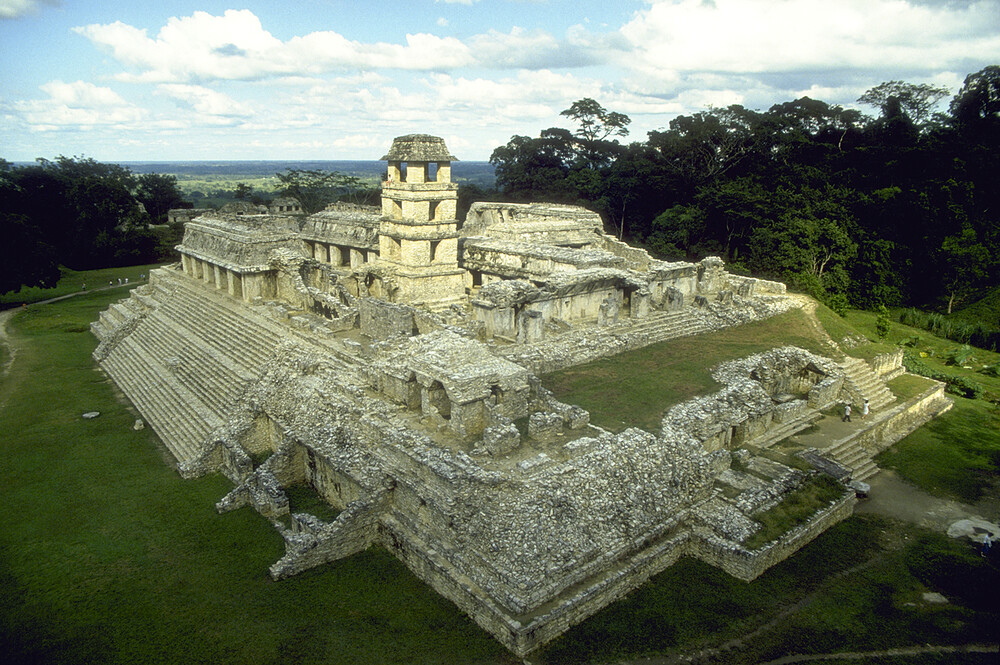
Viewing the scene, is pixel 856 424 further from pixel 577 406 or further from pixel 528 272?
pixel 528 272

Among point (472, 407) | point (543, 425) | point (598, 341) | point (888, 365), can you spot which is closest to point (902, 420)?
point (888, 365)

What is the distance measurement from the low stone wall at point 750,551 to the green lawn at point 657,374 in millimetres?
2787

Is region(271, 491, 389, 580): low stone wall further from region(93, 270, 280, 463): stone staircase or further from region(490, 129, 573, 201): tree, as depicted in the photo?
region(490, 129, 573, 201): tree

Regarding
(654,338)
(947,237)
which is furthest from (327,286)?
(947,237)

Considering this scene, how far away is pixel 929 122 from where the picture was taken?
38.7 metres

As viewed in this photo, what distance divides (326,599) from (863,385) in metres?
15.9

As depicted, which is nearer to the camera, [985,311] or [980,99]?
[985,311]

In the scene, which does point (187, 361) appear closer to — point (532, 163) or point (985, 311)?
point (985, 311)

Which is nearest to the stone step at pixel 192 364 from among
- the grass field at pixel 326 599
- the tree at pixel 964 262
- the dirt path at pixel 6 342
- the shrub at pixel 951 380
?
A: the grass field at pixel 326 599

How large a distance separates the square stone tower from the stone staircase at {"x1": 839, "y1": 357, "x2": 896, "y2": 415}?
13.7 m

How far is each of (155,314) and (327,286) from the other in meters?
7.66

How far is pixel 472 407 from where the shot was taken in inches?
512

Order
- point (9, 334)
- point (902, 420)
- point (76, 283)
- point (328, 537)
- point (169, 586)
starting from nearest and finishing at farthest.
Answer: point (169, 586) → point (328, 537) → point (902, 420) → point (9, 334) → point (76, 283)

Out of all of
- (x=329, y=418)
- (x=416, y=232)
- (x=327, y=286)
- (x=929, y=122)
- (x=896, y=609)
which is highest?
(x=929, y=122)
